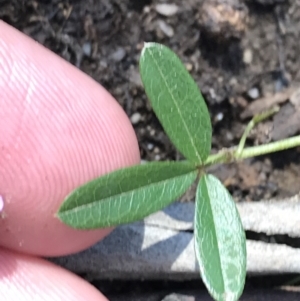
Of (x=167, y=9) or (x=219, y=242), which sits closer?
(x=219, y=242)

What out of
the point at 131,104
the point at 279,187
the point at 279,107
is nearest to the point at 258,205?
the point at 279,187

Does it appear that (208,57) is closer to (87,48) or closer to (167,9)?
(167,9)

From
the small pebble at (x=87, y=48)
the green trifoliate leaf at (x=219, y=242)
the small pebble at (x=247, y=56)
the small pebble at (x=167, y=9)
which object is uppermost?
the small pebble at (x=167, y=9)

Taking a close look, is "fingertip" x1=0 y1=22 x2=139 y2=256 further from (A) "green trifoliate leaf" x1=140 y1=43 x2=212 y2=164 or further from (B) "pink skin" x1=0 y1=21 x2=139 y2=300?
(A) "green trifoliate leaf" x1=140 y1=43 x2=212 y2=164

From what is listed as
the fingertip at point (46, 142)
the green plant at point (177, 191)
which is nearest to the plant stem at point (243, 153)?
the green plant at point (177, 191)

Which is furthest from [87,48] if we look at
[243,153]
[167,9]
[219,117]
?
[243,153]

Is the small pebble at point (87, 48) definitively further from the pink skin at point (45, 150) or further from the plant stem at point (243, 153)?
the plant stem at point (243, 153)
